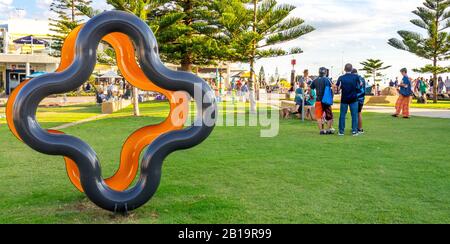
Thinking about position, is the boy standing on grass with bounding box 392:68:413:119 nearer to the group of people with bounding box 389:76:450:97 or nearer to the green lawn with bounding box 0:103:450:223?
the green lawn with bounding box 0:103:450:223

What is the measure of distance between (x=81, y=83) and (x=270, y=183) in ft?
8.93

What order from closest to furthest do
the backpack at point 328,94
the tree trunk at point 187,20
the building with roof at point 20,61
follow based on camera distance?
Answer: the backpack at point 328,94 < the tree trunk at point 187,20 < the building with roof at point 20,61

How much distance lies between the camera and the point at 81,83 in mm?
4238

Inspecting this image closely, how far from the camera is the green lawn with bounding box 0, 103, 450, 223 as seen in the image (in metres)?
4.45

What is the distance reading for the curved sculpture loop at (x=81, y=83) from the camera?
409 centimetres

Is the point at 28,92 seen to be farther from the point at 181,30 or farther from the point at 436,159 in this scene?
the point at 181,30

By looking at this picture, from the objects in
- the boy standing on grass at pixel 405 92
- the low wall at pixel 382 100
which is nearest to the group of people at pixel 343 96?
the boy standing on grass at pixel 405 92

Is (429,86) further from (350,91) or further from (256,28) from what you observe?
(350,91)

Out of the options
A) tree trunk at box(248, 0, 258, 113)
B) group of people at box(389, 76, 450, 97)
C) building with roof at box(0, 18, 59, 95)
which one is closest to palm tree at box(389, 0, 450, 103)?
group of people at box(389, 76, 450, 97)

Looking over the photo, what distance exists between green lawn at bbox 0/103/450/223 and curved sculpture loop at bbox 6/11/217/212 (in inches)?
11.3

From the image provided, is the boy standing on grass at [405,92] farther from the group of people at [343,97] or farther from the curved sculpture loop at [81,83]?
the curved sculpture loop at [81,83]

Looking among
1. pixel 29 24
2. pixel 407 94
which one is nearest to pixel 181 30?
pixel 407 94

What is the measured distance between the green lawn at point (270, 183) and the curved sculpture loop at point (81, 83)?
29 cm

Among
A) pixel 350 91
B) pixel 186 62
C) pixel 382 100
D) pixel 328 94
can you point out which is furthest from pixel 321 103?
pixel 382 100
